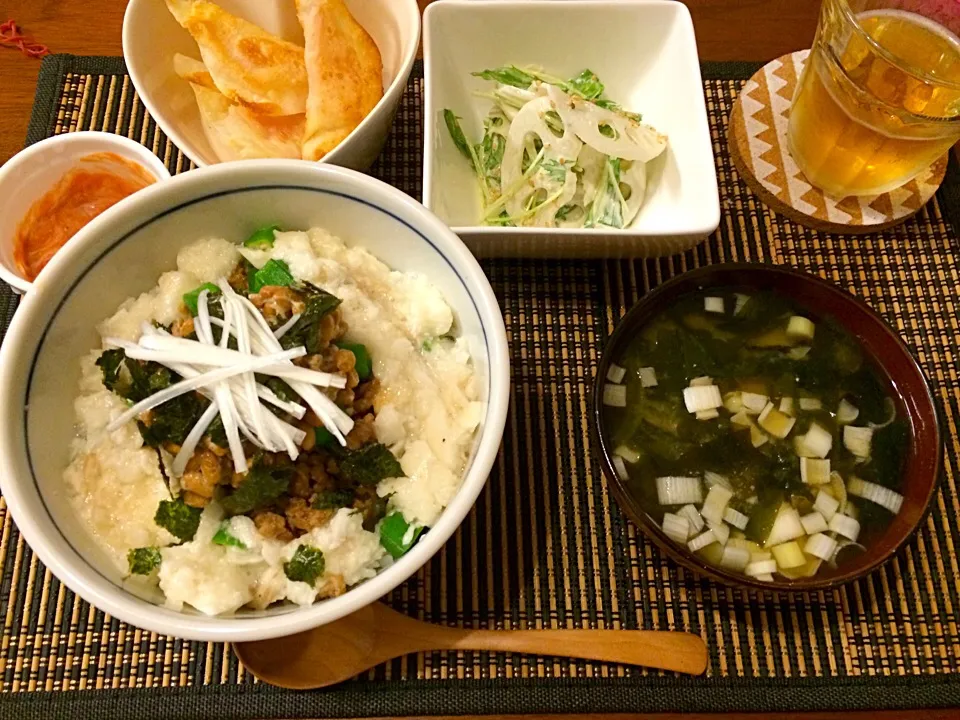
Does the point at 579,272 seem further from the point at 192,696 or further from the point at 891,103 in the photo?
the point at 192,696

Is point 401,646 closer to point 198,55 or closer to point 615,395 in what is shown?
point 615,395

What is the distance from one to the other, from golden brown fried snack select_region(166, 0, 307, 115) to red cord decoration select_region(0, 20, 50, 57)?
635 mm

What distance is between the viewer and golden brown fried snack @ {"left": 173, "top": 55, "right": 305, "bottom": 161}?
159 centimetres

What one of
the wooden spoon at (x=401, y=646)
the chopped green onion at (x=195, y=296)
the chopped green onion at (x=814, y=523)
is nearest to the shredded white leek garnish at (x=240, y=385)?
the chopped green onion at (x=195, y=296)

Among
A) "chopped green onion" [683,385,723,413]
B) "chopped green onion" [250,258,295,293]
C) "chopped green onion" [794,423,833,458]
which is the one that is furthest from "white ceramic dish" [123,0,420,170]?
"chopped green onion" [794,423,833,458]

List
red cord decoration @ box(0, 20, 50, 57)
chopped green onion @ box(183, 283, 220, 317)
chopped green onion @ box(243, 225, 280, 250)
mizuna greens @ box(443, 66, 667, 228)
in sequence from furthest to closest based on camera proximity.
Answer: red cord decoration @ box(0, 20, 50, 57)
mizuna greens @ box(443, 66, 667, 228)
chopped green onion @ box(243, 225, 280, 250)
chopped green onion @ box(183, 283, 220, 317)

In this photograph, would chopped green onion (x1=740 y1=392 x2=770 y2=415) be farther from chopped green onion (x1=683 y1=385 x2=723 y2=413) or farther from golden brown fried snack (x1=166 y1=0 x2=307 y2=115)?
golden brown fried snack (x1=166 y1=0 x2=307 y2=115)

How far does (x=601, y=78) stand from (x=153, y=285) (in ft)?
4.08

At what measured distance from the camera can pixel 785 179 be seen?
5.90ft

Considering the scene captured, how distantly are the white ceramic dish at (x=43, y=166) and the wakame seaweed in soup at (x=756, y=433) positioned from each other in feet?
3.76

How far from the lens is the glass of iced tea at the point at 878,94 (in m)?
1.52

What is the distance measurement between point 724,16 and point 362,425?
166 centimetres

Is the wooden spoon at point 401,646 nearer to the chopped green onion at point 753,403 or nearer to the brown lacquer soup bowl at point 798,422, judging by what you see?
the brown lacquer soup bowl at point 798,422

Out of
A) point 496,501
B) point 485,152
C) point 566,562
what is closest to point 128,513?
point 496,501
